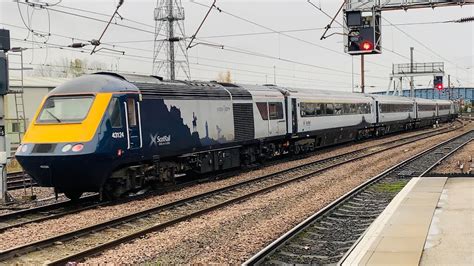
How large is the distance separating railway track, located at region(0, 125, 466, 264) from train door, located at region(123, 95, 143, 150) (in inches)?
78.4

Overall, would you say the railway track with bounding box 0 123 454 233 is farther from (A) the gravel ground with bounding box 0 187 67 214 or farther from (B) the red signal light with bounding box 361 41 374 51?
→ (B) the red signal light with bounding box 361 41 374 51

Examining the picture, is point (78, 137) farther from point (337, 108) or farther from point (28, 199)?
point (337, 108)

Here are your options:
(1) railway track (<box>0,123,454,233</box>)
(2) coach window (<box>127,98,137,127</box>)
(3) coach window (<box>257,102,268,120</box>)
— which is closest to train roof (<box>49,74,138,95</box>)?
(2) coach window (<box>127,98,137,127</box>)

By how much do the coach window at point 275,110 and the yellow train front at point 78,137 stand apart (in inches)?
403

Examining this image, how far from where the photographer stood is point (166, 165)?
15961 millimetres

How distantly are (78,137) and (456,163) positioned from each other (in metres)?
14.8

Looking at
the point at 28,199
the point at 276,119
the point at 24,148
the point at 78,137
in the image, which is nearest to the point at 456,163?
the point at 276,119

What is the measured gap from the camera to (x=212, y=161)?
18.6 meters

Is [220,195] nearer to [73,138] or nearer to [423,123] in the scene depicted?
[73,138]

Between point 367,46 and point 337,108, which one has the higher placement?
point 367,46

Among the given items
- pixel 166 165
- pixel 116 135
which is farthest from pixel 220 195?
pixel 116 135

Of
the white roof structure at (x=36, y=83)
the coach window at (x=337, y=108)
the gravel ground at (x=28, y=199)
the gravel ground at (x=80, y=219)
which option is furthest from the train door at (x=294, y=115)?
the white roof structure at (x=36, y=83)

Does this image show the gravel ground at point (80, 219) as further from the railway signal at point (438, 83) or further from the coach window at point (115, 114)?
the railway signal at point (438, 83)

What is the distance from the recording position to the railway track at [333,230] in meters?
8.23
